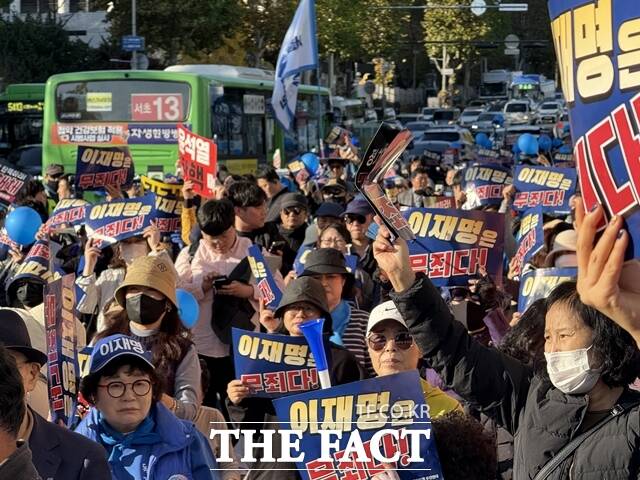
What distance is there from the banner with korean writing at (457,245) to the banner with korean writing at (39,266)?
1910 millimetres

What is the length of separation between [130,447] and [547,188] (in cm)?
833

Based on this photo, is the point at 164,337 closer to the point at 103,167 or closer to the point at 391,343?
the point at 391,343

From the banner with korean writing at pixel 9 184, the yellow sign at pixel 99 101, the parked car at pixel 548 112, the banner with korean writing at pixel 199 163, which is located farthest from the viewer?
the parked car at pixel 548 112

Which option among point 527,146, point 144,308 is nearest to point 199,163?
point 144,308

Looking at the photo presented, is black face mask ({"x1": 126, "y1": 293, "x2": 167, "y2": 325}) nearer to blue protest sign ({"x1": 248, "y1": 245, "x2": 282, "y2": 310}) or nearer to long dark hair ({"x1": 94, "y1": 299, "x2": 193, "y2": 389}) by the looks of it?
long dark hair ({"x1": 94, "y1": 299, "x2": 193, "y2": 389})

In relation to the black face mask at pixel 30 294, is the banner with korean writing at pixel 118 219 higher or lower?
higher

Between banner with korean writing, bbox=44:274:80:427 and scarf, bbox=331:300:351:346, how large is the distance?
1670mm

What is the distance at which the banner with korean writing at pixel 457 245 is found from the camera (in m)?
7.68

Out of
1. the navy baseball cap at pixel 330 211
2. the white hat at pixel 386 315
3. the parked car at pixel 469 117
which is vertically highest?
the parked car at pixel 469 117

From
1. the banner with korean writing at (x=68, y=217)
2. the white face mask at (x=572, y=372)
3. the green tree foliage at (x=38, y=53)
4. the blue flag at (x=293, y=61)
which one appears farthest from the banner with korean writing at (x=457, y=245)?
the green tree foliage at (x=38, y=53)

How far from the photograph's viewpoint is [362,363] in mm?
6688

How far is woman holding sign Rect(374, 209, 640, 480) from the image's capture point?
3455 mm

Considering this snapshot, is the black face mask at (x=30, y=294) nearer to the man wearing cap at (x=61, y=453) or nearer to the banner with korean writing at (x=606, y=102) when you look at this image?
the man wearing cap at (x=61, y=453)

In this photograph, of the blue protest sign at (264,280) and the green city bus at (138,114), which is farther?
the green city bus at (138,114)
